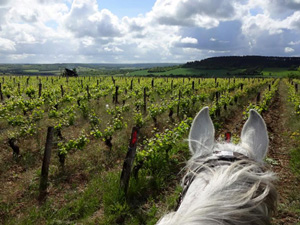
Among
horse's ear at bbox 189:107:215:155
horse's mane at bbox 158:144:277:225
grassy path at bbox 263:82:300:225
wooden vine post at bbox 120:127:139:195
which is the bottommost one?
grassy path at bbox 263:82:300:225

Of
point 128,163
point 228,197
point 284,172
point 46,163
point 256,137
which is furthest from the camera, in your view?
point 284,172

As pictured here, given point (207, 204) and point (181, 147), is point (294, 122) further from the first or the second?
point (207, 204)

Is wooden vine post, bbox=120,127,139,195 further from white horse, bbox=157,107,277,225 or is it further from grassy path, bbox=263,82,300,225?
white horse, bbox=157,107,277,225

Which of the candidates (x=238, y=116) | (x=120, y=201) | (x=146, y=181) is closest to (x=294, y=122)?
(x=238, y=116)

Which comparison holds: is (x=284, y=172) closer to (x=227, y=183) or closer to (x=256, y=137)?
(x=256, y=137)

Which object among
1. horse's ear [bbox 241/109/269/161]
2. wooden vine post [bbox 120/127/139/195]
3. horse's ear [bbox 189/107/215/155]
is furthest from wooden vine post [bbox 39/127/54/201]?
horse's ear [bbox 241/109/269/161]

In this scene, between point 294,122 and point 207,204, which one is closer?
point 207,204

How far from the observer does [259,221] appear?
104 cm

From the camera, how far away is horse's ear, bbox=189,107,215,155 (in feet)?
5.00

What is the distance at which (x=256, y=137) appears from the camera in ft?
4.98

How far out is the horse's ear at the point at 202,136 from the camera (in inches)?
60.0

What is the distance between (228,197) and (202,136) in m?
0.61

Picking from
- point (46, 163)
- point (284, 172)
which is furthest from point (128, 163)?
point (284, 172)

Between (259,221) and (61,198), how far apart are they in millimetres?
4423
